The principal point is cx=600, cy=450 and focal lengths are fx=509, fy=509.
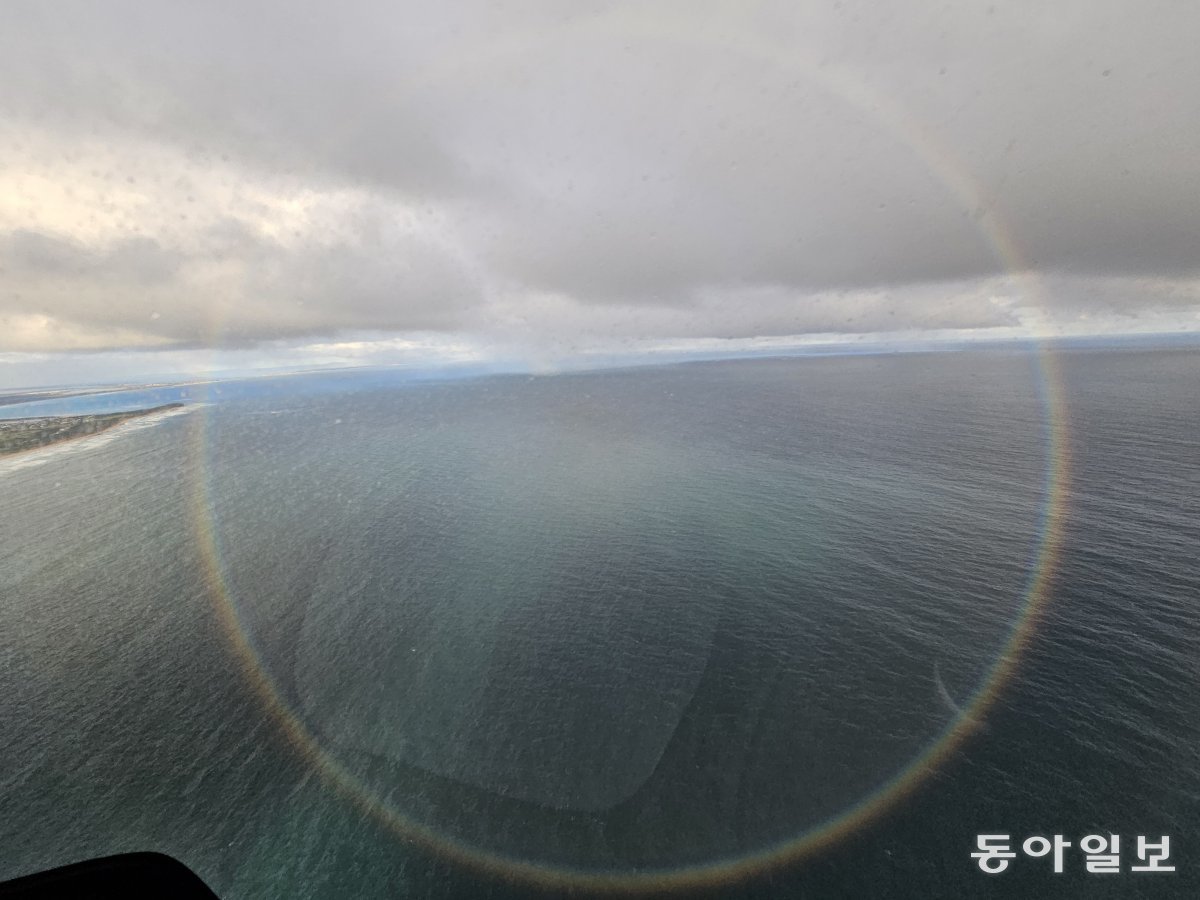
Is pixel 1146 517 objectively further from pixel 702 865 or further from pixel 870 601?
pixel 702 865

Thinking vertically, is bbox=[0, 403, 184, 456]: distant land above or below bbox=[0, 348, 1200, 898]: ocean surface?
below

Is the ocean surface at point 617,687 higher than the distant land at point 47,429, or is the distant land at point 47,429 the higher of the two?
the ocean surface at point 617,687

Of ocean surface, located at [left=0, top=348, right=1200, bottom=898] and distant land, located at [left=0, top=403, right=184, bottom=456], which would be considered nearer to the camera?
ocean surface, located at [left=0, top=348, right=1200, bottom=898]

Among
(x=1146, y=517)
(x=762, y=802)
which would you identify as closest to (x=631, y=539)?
(x=762, y=802)

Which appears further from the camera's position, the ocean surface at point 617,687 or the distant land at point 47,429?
the distant land at point 47,429
